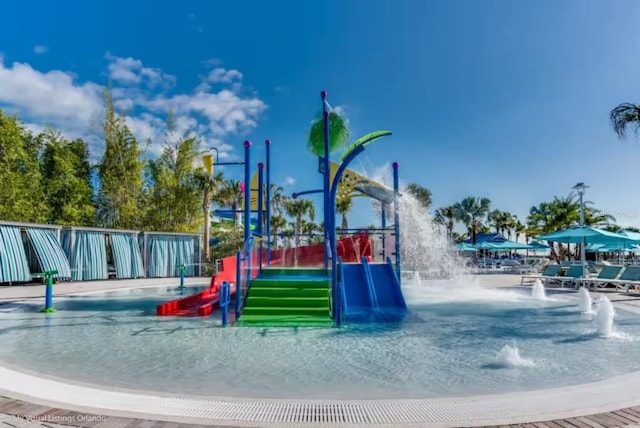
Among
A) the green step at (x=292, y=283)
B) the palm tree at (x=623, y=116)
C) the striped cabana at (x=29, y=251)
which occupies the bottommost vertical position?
the green step at (x=292, y=283)

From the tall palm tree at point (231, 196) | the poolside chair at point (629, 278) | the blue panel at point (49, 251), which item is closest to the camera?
the poolside chair at point (629, 278)

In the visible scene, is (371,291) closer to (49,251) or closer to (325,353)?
(325,353)

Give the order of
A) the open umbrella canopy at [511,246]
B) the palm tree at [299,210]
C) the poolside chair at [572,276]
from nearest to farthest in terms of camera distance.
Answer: the poolside chair at [572,276] < the open umbrella canopy at [511,246] < the palm tree at [299,210]

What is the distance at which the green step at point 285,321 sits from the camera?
332 inches

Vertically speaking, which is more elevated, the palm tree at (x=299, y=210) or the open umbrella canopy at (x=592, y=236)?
the palm tree at (x=299, y=210)

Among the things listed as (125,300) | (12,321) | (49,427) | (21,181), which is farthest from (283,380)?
(21,181)

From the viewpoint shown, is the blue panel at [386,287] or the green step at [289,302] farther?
the blue panel at [386,287]

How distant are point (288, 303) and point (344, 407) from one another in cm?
562

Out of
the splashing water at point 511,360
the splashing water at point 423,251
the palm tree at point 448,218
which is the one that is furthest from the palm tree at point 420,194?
the splashing water at point 511,360

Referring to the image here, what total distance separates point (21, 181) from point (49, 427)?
81.0 feet

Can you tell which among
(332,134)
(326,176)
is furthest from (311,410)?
(332,134)

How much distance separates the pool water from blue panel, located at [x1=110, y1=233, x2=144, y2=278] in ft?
33.8

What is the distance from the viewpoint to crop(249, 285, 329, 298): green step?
9.66 meters

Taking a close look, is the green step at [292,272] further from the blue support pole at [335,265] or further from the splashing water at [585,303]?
the splashing water at [585,303]
